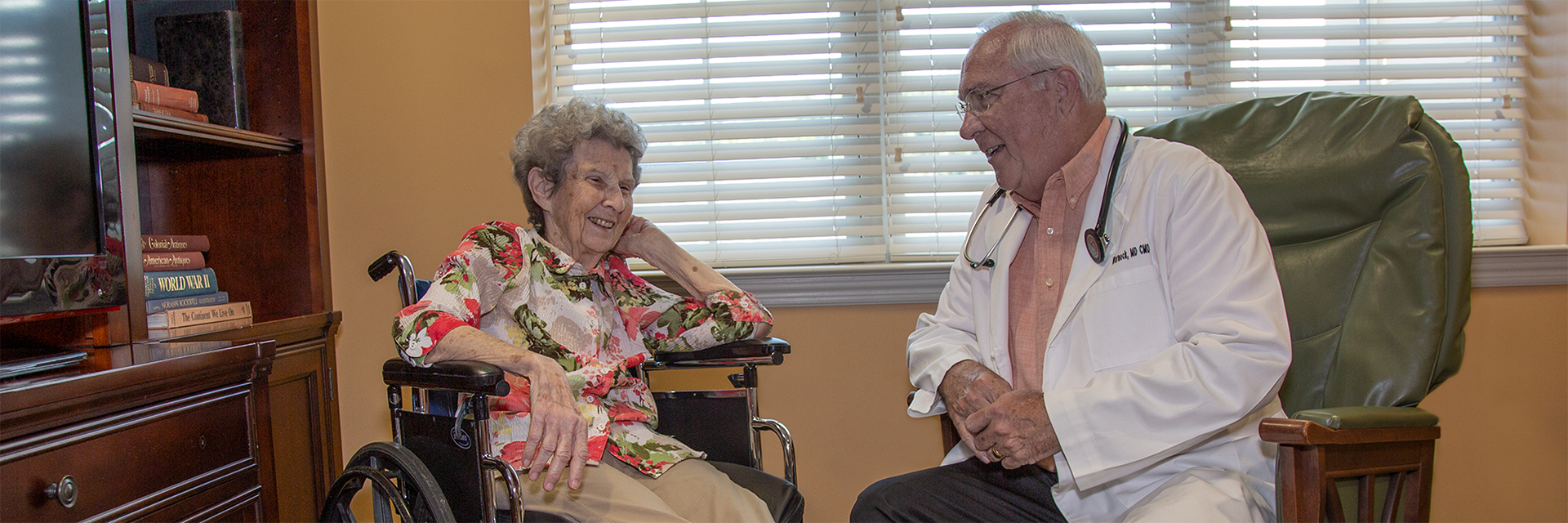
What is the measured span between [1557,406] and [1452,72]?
898 mm

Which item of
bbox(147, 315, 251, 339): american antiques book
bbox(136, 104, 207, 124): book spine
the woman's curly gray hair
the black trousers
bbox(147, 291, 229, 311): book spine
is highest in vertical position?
bbox(136, 104, 207, 124): book spine

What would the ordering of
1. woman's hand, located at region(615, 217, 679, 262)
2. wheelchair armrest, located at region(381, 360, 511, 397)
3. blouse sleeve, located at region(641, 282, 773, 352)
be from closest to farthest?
wheelchair armrest, located at region(381, 360, 511, 397) → blouse sleeve, located at region(641, 282, 773, 352) → woman's hand, located at region(615, 217, 679, 262)

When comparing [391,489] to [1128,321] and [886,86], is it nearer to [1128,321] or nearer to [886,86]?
[1128,321]

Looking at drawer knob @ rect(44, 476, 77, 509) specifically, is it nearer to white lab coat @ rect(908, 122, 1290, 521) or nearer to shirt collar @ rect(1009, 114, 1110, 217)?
white lab coat @ rect(908, 122, 1290, 521)

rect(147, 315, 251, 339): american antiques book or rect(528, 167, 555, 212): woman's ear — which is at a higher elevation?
rect(528, 167, 555, 212): woman's ear

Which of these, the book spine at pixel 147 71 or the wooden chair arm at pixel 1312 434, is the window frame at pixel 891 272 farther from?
the wooden chair arm at pixel 1312 434

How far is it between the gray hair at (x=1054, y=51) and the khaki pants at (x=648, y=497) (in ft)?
2.90

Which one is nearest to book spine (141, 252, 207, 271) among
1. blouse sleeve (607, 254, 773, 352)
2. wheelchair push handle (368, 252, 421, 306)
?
wheelchair push handle (368, 252, 421, 306)

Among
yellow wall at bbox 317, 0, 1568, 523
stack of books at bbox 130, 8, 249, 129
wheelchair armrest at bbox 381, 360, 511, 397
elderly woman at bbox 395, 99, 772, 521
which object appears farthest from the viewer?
yellow wall at bbox 317, 0, 1568, 523

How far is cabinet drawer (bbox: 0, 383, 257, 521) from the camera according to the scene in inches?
39.8

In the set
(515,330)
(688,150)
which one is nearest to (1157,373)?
(515,330)

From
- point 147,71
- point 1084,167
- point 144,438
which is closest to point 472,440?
point 144,438

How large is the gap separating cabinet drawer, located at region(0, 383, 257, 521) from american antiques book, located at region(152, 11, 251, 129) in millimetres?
1057

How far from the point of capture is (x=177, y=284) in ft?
5.79
